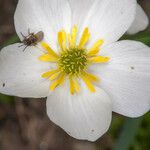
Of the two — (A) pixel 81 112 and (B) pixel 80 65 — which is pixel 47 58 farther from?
(A) pixel 81 112

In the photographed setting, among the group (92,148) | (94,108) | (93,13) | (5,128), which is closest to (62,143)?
(92,148)

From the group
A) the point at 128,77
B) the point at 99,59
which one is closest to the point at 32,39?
the point at 99,59

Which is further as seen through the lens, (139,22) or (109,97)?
(139,22)

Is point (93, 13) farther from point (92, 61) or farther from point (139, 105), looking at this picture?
point (139, 105)

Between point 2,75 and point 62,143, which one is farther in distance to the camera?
point 62,143

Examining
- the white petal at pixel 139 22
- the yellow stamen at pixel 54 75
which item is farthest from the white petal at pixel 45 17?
the white petal at pixel 139 22

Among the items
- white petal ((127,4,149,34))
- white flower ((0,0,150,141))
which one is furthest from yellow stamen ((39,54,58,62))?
white petal ((127,4,149,34))

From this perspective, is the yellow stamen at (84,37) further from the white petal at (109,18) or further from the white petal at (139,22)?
the white petal at (139,22)

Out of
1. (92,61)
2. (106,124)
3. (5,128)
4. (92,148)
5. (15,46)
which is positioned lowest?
(92,148)

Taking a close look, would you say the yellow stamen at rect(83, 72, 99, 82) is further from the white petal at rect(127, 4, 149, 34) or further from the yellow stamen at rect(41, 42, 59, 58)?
the white petal at rect(127, 4, 149, 34)
